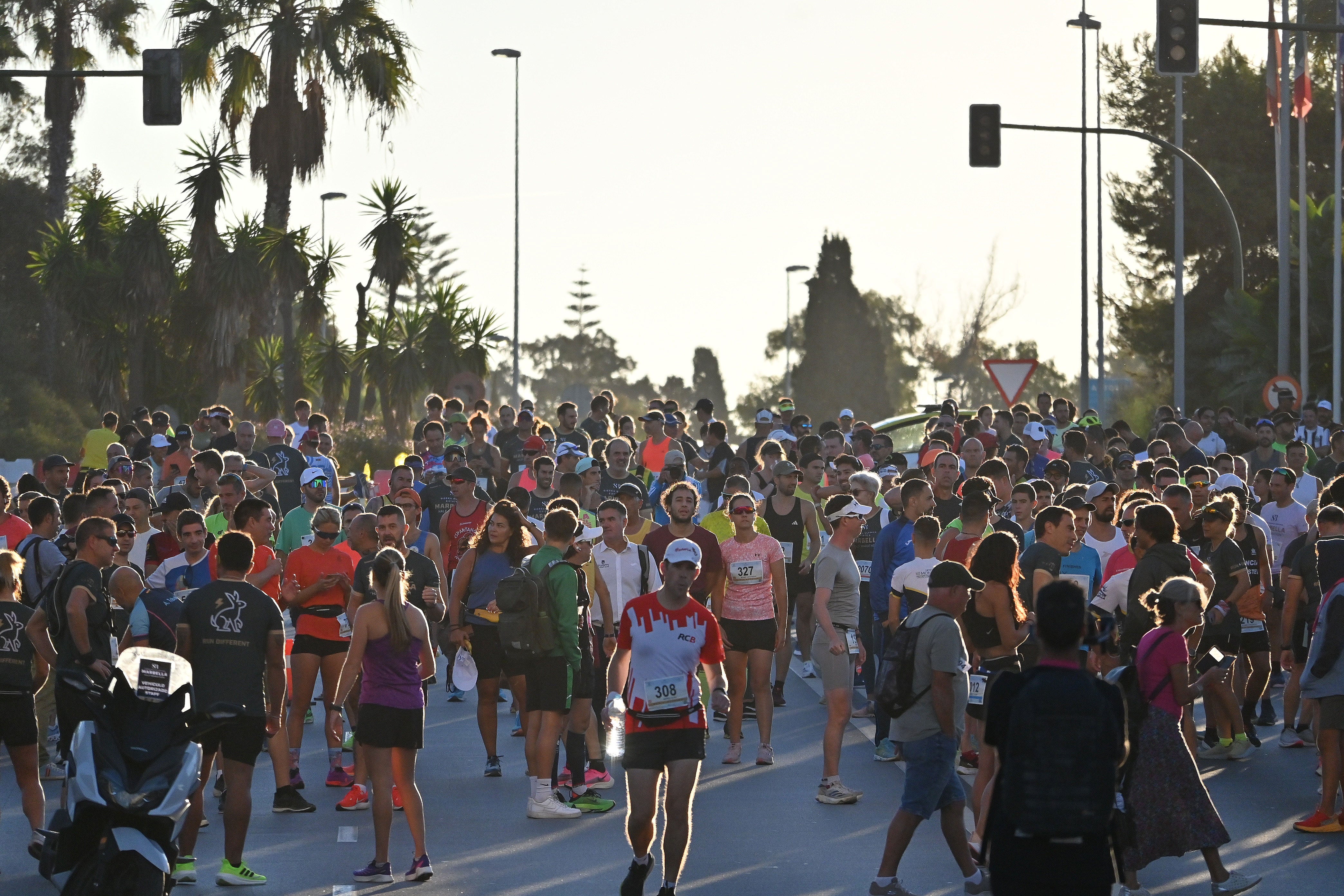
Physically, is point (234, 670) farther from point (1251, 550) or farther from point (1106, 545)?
point (1251, 550)

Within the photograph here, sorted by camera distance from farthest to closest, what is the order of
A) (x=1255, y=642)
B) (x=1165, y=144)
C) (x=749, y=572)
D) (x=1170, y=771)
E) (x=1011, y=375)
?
(x=1011, y=375)
(x=1165, y=144)
(x=1255, y=642)
(x=749, y=572)
(x=1170, y=771)

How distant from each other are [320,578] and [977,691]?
4.16 metres

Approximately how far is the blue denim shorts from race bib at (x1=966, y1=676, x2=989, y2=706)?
959mm

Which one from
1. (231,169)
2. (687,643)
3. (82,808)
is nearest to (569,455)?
(687,643)

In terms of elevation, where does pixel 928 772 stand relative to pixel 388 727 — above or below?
below

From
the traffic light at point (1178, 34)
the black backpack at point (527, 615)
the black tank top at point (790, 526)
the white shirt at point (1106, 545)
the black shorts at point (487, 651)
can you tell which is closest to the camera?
the black backpack at point (527, 615)

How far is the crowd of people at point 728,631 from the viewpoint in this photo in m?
8.33

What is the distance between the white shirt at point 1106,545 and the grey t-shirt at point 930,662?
3949 mm

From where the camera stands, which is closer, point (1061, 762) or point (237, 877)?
point (1061, 762)

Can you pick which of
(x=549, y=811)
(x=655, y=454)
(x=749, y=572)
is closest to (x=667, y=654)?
(x=549, y=811)

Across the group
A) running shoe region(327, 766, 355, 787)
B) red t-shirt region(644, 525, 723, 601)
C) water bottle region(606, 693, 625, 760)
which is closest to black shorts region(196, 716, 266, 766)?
water bottle region(606, 693, 625, 760)

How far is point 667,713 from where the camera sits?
8.34m

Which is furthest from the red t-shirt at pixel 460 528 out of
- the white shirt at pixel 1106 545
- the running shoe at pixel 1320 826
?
the running shoe at pixel 1320 826

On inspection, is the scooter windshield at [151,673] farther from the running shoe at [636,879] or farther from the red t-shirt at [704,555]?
the red t-shirt at [704,555]
